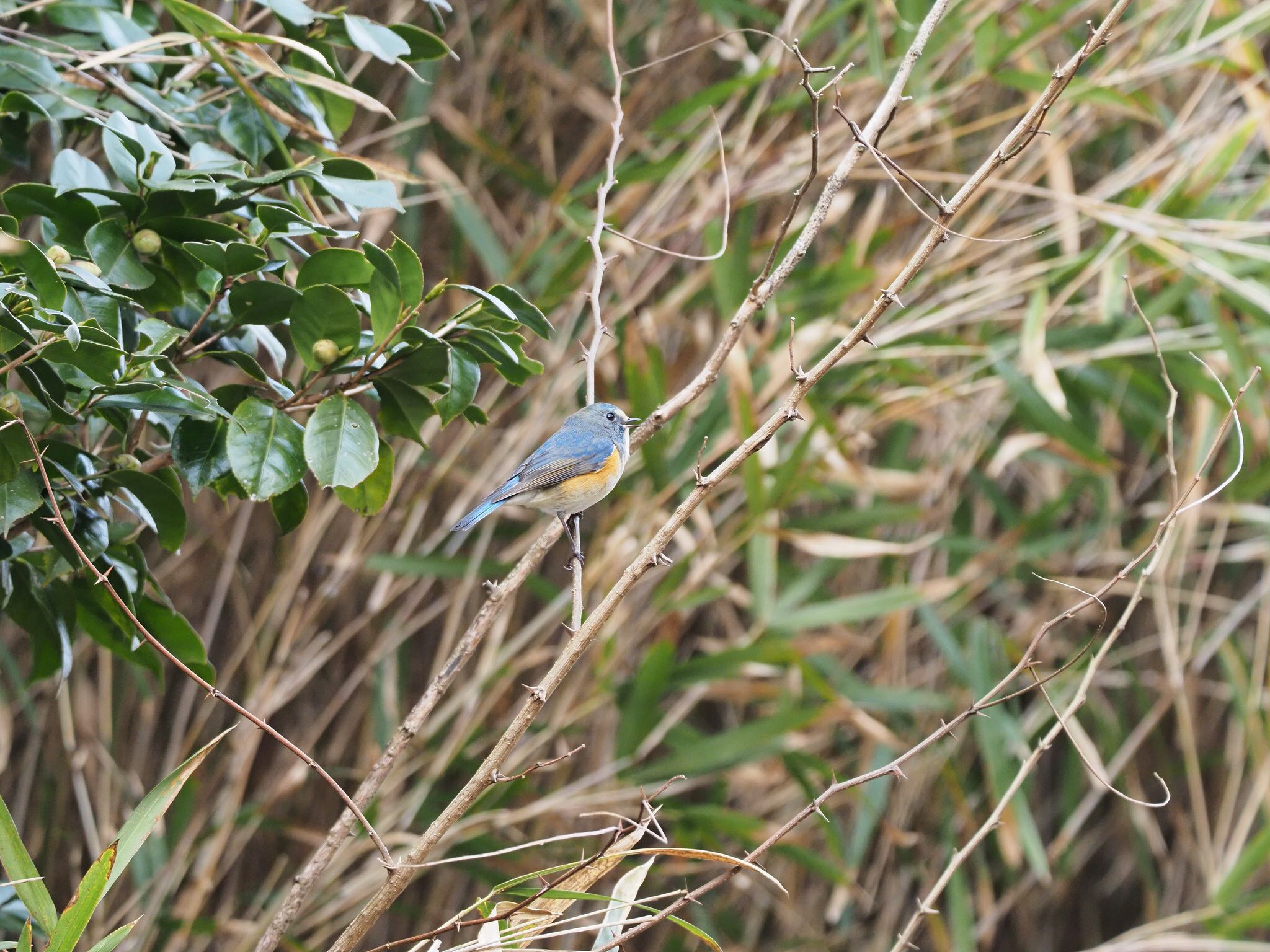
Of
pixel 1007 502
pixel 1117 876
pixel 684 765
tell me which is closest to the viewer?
pixel 684 765

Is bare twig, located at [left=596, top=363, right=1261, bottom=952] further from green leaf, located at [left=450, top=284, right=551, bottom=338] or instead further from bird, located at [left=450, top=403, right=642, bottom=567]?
bird, located at [left=450, top=403, right=642, bottom=567]

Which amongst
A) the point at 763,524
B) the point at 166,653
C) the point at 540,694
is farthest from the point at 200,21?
the point at 763,524

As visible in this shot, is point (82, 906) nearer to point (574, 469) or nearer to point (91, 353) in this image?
point (91, 353)

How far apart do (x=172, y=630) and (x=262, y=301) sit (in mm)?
473

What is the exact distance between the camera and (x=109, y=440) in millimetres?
1646

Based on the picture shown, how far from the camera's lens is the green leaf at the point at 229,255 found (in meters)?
1.15

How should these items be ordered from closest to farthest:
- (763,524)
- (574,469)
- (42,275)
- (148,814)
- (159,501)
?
(42,275) < (148,814) < (159,501) < (574,469) < (763,524)

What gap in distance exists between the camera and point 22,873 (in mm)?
1177

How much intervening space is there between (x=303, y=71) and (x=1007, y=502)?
235 cm

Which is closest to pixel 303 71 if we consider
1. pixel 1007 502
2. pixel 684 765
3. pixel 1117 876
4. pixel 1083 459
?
pixel 684 765

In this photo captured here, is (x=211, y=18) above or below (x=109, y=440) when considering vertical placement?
above

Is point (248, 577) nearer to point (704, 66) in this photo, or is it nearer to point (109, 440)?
point (109, 440)

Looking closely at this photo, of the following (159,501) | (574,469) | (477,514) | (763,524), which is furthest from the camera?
(763,524)

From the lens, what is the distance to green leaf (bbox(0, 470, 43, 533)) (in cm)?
110
